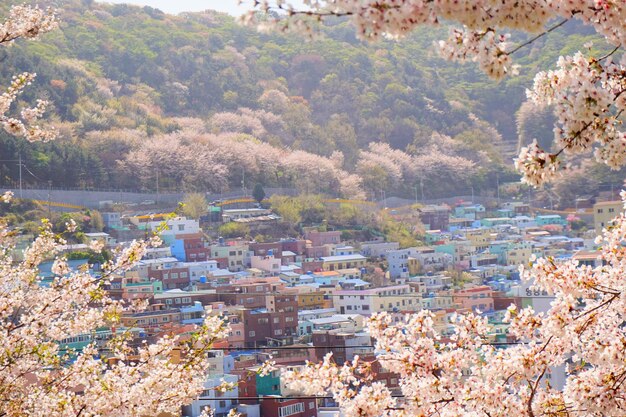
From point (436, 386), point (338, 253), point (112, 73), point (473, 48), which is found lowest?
point (338, 253)

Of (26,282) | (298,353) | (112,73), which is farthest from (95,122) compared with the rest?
(26,282)

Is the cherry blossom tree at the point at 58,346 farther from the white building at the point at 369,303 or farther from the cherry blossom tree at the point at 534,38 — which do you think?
the white building at the point at 369,303

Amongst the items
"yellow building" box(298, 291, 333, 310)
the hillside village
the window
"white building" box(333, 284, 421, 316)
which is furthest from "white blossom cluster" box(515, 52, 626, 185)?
"white building" box(333, 284, 421, 316)

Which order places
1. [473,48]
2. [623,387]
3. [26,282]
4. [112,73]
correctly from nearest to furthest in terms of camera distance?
[473,48], [623,387], [26,282], [112,73]

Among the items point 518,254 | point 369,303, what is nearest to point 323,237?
point 518,254

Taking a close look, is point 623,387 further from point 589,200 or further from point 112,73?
point 112,73

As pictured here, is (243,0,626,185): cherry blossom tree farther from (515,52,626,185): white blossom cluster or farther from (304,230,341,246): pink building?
(304,230,341,246): pink building
